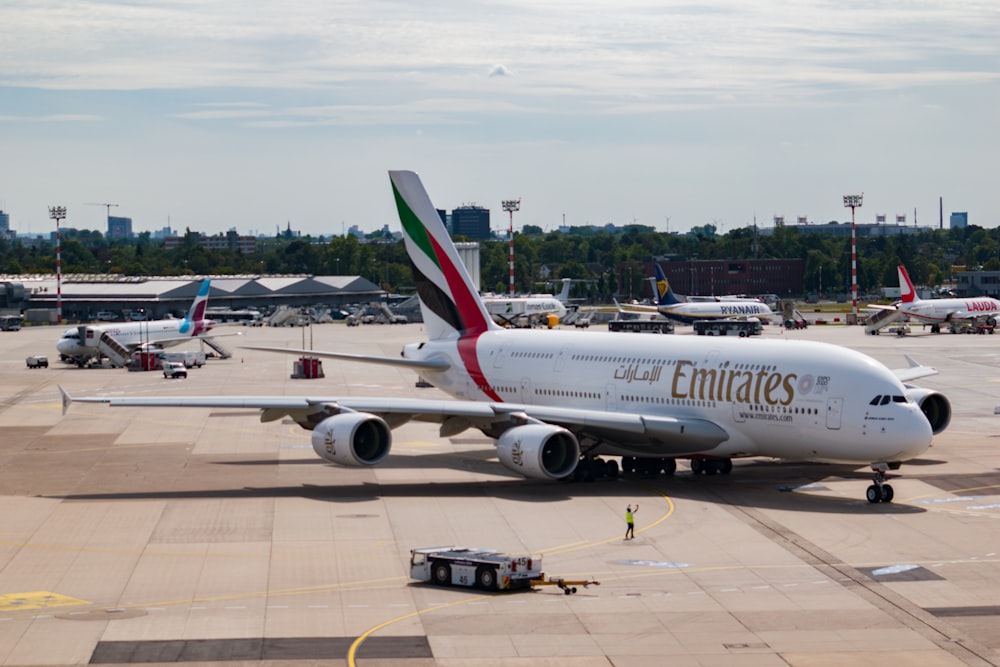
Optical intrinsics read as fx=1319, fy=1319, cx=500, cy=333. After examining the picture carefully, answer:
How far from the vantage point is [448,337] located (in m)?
62.2

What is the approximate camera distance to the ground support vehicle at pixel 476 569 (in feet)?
111

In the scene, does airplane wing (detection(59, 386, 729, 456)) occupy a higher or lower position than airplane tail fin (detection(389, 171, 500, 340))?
lower

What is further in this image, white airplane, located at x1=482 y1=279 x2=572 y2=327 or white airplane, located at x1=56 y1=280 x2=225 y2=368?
white airplane, located at x1=482 y1=279 x2=572 y2=327

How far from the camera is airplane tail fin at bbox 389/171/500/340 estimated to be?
60969mm

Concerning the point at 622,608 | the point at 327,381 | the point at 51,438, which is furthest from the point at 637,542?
the point at 327,381

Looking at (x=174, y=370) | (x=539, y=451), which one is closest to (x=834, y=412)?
(x=539, y=451)

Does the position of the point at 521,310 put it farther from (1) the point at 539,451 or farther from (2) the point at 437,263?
(1) the point at 539,451

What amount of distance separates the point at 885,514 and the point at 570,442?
435 inches

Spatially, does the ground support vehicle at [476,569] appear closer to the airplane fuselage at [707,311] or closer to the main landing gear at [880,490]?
the main landing gear at [880,490]

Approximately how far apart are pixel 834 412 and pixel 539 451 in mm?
10164

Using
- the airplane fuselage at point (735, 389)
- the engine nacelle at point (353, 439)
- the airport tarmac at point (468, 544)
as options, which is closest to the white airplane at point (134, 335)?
the airport tarmac at point (468, 544)

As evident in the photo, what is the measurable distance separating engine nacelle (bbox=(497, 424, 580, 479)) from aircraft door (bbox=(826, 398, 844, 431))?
886cm

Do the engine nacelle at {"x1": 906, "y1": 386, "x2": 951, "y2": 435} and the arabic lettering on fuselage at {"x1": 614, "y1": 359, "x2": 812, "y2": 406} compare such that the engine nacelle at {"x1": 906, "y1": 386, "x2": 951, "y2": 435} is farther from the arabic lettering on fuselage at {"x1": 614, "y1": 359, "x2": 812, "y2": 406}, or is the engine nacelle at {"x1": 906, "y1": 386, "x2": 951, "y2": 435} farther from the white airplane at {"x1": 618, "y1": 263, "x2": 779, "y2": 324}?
the white airplane at {"x1": 618, "y1": 263, "x2": 779, "y2": 324}

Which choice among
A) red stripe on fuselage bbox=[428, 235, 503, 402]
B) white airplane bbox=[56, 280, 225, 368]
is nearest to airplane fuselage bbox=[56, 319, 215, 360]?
white airplane bbox=[56, 280, 225, 368]
